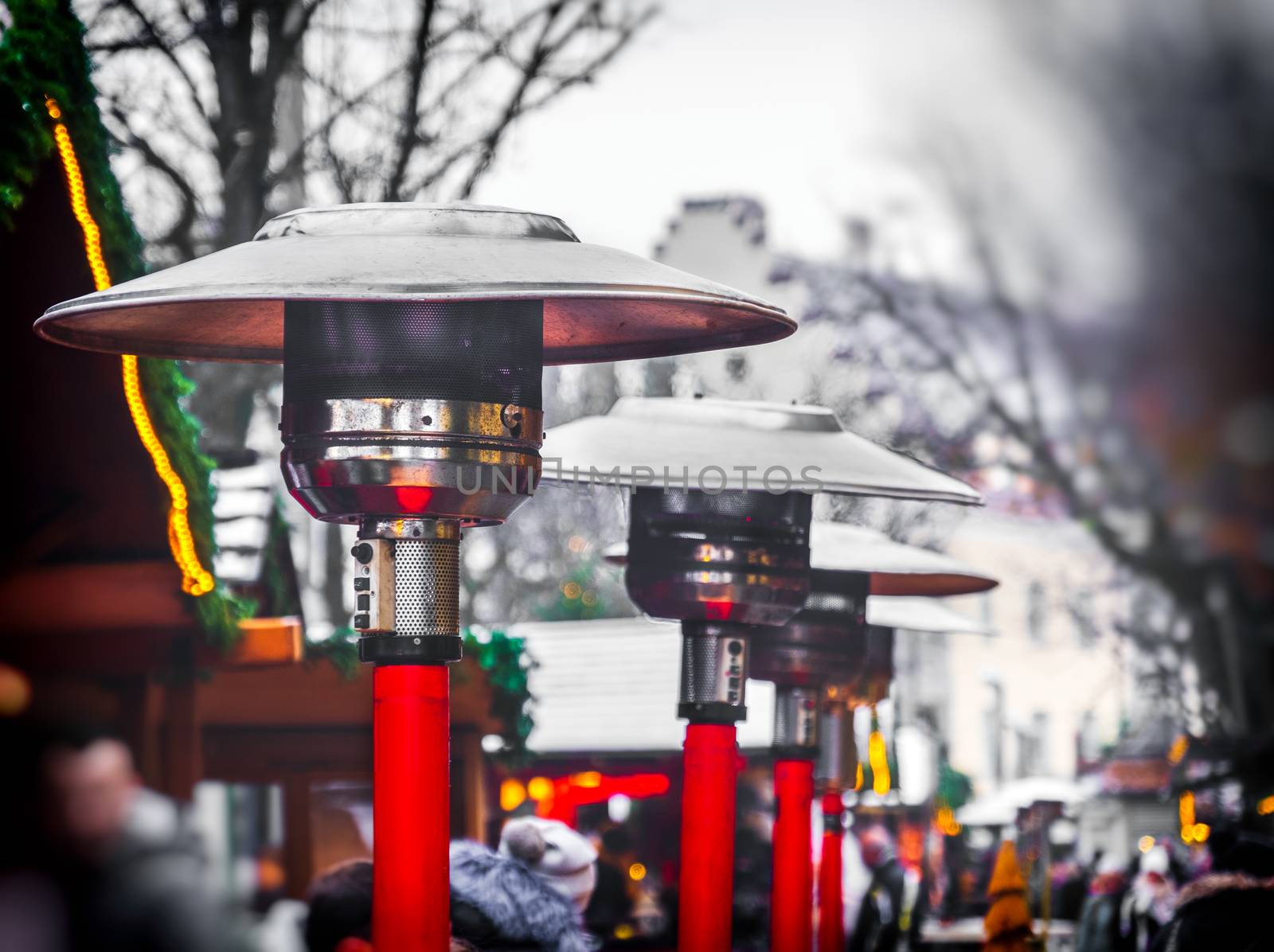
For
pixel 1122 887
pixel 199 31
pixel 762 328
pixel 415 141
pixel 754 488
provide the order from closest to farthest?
pixel 762 328 < pixel 754 488 < pixel 199 31 < pixel 415 141 < pixel 1122 887

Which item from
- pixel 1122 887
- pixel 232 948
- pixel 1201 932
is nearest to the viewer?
pixel 232 948

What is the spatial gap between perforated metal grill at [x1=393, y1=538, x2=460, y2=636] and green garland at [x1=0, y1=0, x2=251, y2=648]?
1366 millimetres

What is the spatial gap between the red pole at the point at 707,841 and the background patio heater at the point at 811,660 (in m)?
1.20

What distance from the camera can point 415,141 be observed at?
11250 millimetres

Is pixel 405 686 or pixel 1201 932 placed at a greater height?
pixel 405 686

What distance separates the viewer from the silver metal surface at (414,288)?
2973 millimetres

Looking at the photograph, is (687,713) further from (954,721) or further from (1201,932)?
(954,721)

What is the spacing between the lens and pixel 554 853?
575cm

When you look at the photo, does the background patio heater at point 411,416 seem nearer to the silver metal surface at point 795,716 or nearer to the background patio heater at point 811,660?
the background patio heater at point 811,660

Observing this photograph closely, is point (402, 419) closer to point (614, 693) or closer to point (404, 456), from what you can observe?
point (404, 456)

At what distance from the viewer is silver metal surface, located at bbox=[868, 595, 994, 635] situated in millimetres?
8961

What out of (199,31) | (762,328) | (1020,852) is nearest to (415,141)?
(199,31)

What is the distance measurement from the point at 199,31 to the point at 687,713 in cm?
675

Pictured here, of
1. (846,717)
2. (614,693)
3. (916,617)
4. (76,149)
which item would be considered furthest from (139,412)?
(614,693)
